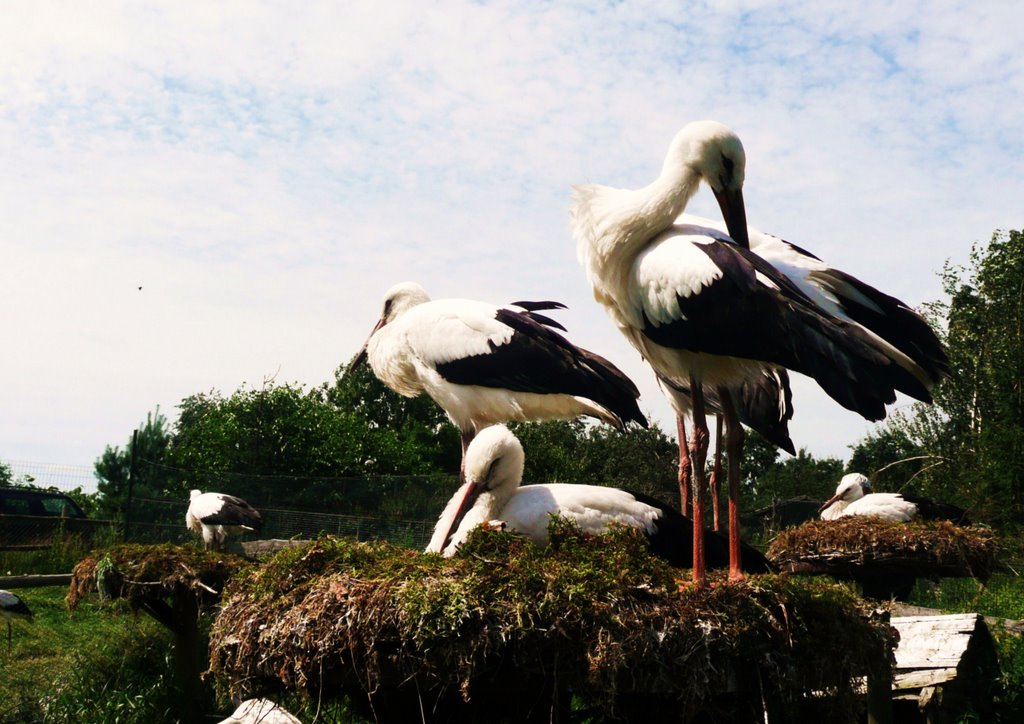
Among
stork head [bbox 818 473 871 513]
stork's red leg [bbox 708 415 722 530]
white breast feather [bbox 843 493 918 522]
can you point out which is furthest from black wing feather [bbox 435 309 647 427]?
stork head [bbox 818 473 871 513]

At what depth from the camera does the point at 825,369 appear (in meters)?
4.31

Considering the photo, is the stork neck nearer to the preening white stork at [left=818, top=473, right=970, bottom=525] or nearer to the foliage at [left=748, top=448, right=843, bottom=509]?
the preening white stork at [left=818, top=473, right=970, bottom=525]

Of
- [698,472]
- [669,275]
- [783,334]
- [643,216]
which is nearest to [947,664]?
[698,472]

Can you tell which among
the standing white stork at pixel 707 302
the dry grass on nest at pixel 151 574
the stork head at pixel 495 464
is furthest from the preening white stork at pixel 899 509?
the dry grass on nest at pixel 151 574

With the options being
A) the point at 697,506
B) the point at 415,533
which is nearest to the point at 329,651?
the point at 697,506

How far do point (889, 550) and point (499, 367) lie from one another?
2885mm

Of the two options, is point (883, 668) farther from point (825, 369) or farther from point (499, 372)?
point (499, 372)

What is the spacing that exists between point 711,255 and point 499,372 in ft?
10.9

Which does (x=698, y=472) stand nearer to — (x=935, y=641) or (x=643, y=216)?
(x=643, y=216)

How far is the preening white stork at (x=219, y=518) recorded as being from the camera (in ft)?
35.1

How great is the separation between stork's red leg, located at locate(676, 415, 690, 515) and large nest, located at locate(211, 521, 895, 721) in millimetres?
2371

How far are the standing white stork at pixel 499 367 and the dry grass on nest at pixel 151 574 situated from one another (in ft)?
7.09

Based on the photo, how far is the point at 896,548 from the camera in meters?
7.16

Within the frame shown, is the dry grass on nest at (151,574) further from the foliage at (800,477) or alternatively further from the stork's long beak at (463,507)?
the foliage at (800,477)
